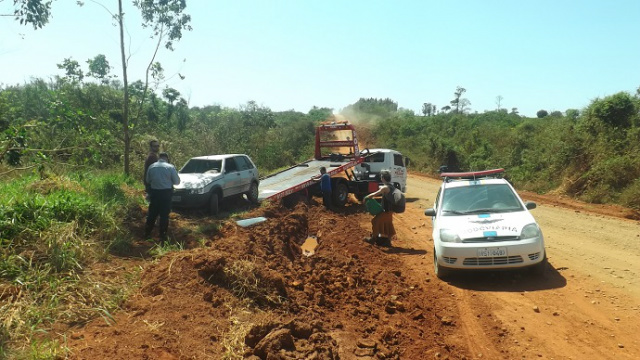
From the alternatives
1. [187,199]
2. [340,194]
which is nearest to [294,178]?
[340,194]

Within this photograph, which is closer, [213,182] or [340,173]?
[213,182]

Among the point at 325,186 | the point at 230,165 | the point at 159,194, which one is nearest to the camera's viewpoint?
the point at 159,194

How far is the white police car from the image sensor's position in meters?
6.93

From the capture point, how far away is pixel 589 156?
19.6 meters

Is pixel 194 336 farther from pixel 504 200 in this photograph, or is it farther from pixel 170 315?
pixel 504 200

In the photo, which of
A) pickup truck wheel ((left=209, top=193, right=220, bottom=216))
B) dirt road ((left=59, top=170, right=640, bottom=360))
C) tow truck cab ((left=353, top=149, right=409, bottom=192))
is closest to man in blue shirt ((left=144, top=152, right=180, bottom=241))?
dirt road ((left=59, top=170, right=640, bottom=360))

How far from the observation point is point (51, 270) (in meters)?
5.52

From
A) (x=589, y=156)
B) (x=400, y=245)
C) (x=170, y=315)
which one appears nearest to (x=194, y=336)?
(x=170, y=315)

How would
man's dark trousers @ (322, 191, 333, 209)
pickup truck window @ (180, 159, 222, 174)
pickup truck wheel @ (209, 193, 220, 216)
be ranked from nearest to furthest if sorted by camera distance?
pickup truck wheel @ (209, 193, 220, 216) < pickup truck window @ (180, 159, 222, 174) < man's dark trousers @ (322, 191, 333, 209)

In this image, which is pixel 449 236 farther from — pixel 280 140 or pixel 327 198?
pixel 280 140

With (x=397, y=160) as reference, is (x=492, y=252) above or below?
below

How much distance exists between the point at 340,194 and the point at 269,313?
10.1m

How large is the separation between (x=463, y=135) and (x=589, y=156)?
14.6 m

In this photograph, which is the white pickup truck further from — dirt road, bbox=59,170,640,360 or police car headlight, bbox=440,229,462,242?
police car headlight, bbox=440,229,462,242
